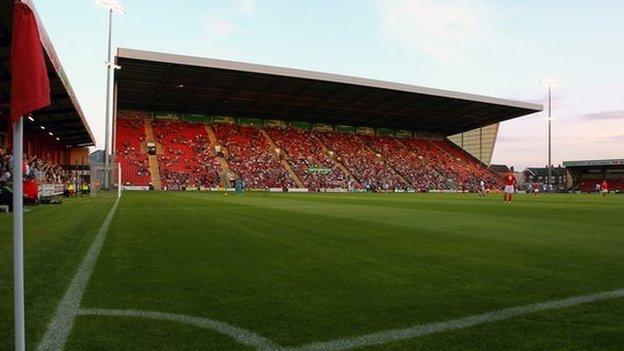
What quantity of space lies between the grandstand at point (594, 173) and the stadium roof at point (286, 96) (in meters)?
22.6

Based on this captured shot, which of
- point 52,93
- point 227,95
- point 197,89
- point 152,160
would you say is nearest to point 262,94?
point 227,95

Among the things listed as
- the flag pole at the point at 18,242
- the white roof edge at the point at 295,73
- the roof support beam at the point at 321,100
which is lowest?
the flag pole at the point at 18,242

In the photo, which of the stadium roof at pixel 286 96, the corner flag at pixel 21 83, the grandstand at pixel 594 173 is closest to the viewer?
the corner flag at pixel 21 83

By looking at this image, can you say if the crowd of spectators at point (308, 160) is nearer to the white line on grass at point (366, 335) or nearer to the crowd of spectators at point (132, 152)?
the crowd of spectators at point (132, 152)

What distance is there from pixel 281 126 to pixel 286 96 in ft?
44.0

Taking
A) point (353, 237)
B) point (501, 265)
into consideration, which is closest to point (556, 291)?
point (501, 265)

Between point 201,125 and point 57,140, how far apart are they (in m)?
17.6

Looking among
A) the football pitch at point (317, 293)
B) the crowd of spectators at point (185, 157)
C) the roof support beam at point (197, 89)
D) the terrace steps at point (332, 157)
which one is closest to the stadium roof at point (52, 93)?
the football pitch at point (317, 293)

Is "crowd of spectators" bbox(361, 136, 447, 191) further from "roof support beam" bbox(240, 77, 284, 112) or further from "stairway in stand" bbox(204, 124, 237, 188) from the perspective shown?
"stairway in stand" bbox(204, 124, 237, 188)

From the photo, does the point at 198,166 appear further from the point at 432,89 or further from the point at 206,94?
the point at 432,89

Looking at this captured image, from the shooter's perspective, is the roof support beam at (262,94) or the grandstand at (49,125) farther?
the roof support beam at (262,94)

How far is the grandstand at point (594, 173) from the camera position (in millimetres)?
80381

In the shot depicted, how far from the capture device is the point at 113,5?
3659 cm

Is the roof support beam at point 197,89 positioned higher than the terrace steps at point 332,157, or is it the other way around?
the roof support beam at point 197,89
